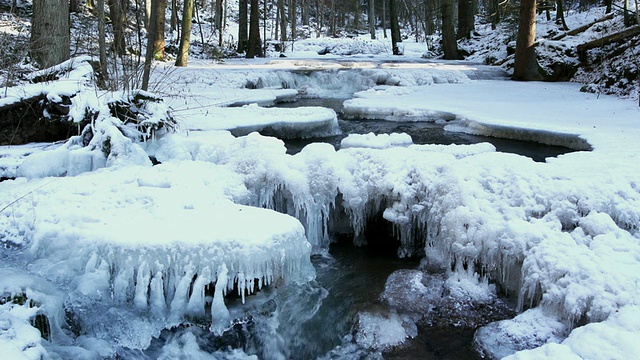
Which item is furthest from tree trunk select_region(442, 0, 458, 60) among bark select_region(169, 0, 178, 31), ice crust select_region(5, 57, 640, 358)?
bark select_region(169, 0, 178, 31)

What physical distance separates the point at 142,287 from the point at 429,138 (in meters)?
5.00

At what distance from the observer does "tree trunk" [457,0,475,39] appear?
58.2ft

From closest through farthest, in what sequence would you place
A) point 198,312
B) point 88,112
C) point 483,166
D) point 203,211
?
point 198,312, point 203,211, point 483,166, point 88,112

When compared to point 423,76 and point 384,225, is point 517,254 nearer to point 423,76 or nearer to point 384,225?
point 384,225

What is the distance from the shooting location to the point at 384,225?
5348 millimetres

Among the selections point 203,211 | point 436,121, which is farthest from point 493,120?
point 203,211

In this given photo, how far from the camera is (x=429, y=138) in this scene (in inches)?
288

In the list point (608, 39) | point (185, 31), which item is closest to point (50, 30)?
point (185, 31)

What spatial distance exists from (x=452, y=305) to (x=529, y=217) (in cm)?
101

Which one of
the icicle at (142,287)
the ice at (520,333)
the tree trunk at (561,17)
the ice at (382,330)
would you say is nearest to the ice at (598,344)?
the ice at (520,333)

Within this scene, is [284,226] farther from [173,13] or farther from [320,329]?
[173,13]

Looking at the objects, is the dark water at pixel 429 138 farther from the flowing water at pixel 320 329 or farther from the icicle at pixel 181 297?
the icicle at pixel 181 297

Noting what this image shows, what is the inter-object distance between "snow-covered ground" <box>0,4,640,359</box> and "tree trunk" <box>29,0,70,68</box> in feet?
5.85

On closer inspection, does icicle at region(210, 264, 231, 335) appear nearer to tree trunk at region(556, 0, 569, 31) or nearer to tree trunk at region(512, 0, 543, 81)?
tree trunk at region(512, 0, 543, 81)
